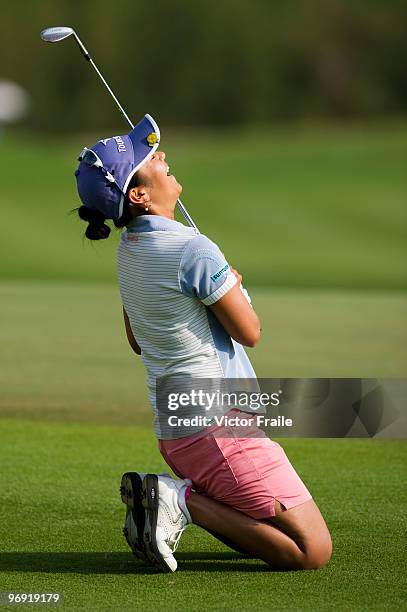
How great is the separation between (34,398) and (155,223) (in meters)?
3.42

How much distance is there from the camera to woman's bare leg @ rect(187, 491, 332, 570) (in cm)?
428

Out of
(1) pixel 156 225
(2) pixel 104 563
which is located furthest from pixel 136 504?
(1) pixel 156 225

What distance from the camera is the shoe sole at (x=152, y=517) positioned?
4219 millimetres

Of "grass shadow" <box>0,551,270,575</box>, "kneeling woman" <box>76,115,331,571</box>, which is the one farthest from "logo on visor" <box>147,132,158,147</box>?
"grass shadow" <box>0,551,270,575</box>

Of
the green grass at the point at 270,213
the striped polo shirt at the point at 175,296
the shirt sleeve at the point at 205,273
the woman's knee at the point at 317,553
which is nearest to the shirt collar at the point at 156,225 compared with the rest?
the striped polo shirt at the point at 175,296

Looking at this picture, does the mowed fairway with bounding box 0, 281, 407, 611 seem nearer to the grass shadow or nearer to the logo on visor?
the grass shadow

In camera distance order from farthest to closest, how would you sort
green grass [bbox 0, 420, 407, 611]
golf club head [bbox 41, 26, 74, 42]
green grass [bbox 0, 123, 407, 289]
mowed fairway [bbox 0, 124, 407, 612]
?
green grass [bbox 0, 123, 407, 289], golf club head [bbox 41, 26, 74, 42], mowed fairway [bbox 0, 124, 407, 612], green grass [bbox 0, 420, 407, 611]

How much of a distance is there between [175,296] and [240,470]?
57 centimetres

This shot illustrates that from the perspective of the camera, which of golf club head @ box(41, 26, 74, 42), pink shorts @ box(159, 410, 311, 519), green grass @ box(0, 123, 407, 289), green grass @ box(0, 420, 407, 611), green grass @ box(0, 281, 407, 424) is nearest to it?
green grass @ box(0, 420, 407, 611)

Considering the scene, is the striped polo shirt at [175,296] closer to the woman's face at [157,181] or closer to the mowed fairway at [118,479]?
the woman's face at [157,181]

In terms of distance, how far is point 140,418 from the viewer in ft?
23.5

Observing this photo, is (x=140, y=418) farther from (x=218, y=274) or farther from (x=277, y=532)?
(x=218, y=274)

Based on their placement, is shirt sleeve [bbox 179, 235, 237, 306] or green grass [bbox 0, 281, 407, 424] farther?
green grass [bbox 0, 281, 407, 424]

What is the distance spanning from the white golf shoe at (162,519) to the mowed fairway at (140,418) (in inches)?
2.9
